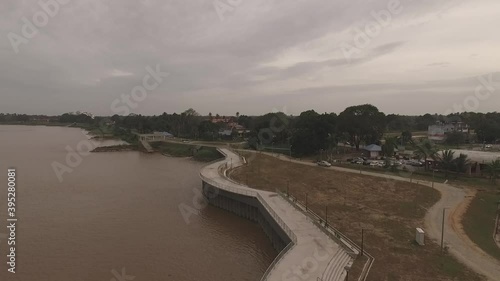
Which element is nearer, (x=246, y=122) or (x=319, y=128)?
(x=319, y=128)

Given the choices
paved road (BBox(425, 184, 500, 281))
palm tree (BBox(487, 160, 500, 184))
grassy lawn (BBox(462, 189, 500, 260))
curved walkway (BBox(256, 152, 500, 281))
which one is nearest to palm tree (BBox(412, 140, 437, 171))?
palm tree (BBox(487, 160, 500, 184))

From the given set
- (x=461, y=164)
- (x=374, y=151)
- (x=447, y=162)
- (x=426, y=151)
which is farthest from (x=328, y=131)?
(x=461, y=164)

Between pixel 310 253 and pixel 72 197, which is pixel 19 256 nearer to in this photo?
pixel 72 197

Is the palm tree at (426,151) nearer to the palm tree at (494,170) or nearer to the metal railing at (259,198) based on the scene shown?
the palm tree at (494,170)

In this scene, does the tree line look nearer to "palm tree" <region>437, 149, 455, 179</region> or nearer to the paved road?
"palm tree" <region>437, 149, 455, 179</region>

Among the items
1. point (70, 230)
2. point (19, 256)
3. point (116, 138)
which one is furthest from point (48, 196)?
point (116, 138)

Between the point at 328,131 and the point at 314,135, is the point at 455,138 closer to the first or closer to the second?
the point at 328,131
